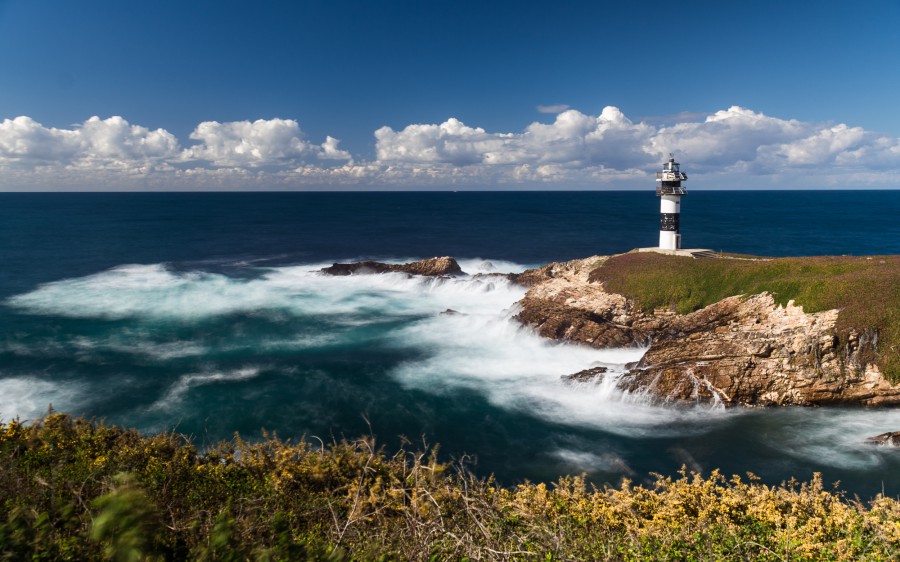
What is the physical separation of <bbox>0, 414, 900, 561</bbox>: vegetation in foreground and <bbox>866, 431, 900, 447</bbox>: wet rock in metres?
11.4

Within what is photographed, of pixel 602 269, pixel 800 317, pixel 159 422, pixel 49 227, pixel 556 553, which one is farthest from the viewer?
pixel 49 227

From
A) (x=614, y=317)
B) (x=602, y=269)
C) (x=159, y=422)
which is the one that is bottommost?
(x=159, y=422)

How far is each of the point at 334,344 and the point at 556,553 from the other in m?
30.1

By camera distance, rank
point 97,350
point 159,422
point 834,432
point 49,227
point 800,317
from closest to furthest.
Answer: point 834,432 → point 159,422 → point 800,317 → point 97,350 → point 49,227

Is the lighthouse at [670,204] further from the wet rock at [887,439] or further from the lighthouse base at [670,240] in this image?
the wet rock at [887,439]

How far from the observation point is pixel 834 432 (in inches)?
881

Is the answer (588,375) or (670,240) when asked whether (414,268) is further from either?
(588,375)

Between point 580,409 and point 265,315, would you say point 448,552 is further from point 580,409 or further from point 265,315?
point 265,315

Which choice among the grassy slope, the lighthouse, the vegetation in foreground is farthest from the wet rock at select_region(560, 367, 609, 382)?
the lighthouse

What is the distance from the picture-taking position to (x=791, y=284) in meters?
30.4

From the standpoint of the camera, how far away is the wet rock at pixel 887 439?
2097 centimetres

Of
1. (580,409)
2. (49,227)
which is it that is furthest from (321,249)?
(49,227)

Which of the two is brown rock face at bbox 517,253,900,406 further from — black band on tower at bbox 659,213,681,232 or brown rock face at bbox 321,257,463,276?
brown rock face at bbox 321,257,463,276

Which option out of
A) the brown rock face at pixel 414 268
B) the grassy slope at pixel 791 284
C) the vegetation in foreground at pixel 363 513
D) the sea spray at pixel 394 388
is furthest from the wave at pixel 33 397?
the grassy slope at pixel 791 284
